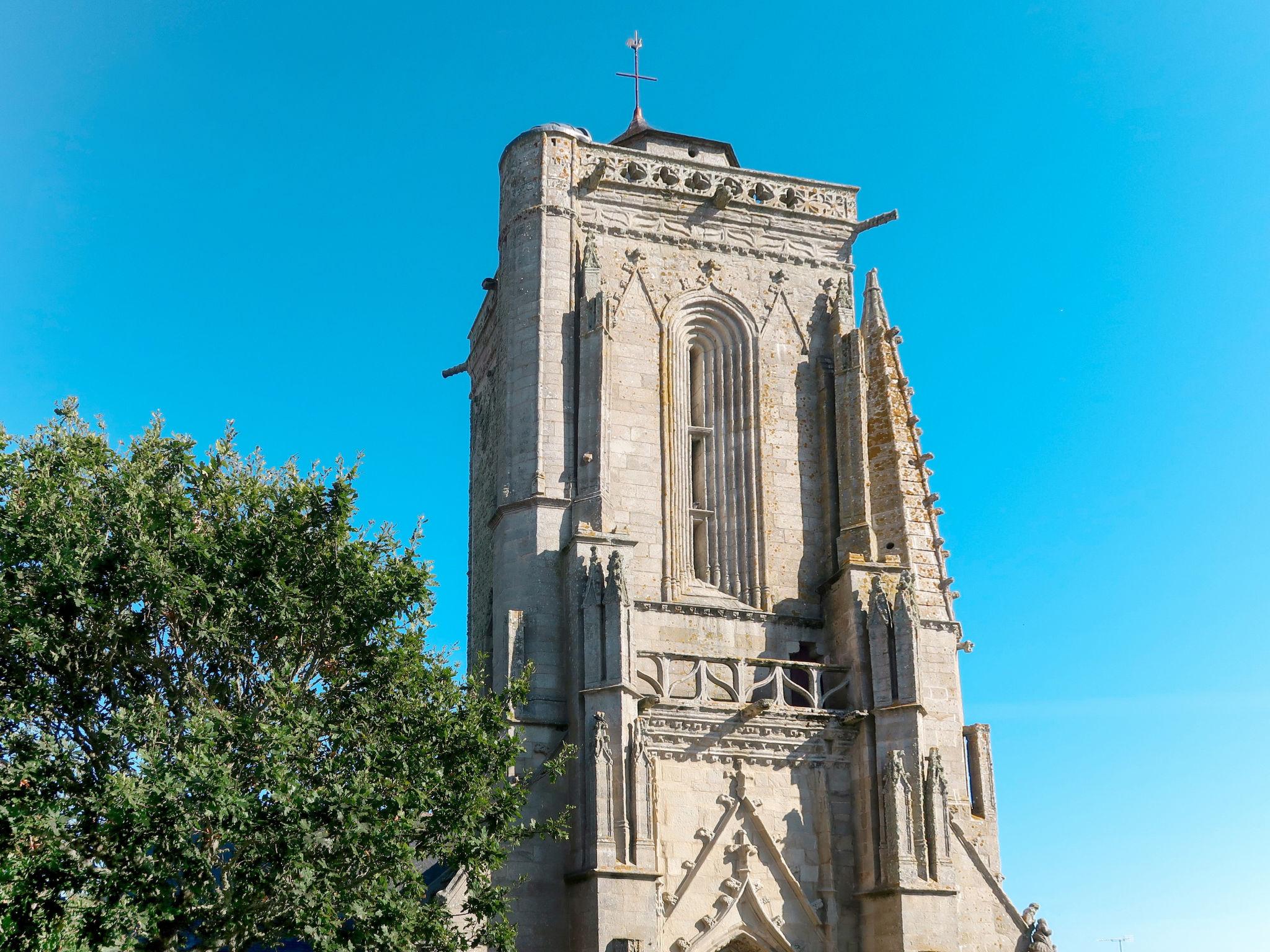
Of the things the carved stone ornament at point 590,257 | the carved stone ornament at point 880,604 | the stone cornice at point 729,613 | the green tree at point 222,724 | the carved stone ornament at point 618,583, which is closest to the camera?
the green tree at point 222,724

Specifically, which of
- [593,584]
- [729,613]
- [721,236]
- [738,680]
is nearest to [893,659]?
[738,680]

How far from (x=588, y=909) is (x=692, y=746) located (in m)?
3.61

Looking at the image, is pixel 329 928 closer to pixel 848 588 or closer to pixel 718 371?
pixel 848 588

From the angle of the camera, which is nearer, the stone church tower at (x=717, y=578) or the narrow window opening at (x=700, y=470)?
the stone church tower at (x=717, y=578)

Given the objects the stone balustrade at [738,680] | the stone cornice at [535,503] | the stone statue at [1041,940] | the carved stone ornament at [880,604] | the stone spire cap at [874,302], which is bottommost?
the stone statue at [1041,940]

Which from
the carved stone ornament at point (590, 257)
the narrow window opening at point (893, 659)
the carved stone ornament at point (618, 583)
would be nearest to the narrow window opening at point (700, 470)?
the carved stone ornament at point (590, 257)

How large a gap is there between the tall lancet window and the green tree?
6390 millimetres

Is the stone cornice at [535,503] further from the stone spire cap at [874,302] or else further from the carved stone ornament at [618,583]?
the stone spire cap at [874,302]

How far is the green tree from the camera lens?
19203 millimetres

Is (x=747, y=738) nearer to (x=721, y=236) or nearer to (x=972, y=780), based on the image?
(x=972, y=780)

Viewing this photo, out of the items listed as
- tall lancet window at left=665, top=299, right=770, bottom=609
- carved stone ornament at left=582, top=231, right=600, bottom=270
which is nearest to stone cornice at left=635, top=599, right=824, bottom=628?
tall lancet window at left=665, top=299, right=770, bottom=609

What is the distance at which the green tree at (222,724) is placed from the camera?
1920 cm

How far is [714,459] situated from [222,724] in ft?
40.1

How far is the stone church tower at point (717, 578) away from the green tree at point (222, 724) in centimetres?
262
